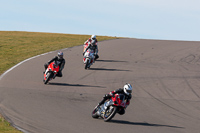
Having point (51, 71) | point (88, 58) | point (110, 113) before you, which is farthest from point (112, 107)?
point (88, 58)

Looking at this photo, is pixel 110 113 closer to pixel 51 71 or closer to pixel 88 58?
pixel 51 71

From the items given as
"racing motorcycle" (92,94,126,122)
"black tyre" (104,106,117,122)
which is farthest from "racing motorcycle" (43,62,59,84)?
"black tyre" (104,106,117,122)

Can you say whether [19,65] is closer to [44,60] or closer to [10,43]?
[44,60]

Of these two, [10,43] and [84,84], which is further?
[10,43]

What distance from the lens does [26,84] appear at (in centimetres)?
1827

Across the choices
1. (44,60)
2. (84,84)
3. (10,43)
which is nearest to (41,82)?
(84,84)

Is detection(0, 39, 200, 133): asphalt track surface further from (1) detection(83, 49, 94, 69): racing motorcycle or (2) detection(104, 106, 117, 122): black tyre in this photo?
(1) detection(83, 49, 94, 69): racing motorcycle

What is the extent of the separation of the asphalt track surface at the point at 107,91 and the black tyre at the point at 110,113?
242mm

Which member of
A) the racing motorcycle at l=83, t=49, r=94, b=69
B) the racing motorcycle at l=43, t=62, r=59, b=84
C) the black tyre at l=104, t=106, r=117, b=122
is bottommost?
the black tyre at l=104, t=106, r=117, b=122

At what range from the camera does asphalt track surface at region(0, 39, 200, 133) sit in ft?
39.5

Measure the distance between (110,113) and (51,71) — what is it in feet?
23.2

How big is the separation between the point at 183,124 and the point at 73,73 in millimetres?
10329

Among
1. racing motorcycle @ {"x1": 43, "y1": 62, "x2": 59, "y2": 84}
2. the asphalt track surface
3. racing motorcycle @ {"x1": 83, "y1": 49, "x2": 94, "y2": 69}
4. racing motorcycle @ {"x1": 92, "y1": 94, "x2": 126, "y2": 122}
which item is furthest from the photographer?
racing motorcycle @ {"x1": 83, "y1": 49, "x2": 94, "y2": 69}

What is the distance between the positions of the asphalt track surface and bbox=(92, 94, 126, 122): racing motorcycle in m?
0.28
